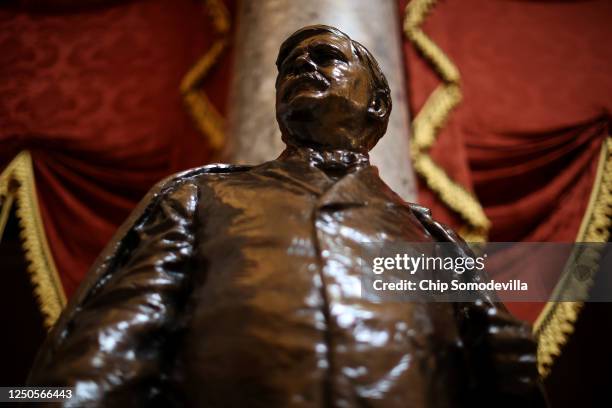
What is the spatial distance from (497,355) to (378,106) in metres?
0.36

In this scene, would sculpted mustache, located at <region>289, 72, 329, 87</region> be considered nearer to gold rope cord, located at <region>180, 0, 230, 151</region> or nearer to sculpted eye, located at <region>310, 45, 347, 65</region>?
sculpted eye, located at <region>310, 45, 347, 65</region>

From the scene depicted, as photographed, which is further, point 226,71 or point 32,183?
point 226,71

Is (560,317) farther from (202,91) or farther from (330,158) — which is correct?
(202,91)

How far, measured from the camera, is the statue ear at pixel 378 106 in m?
0.78

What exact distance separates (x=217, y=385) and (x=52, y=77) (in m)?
1.58

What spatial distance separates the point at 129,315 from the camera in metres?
0.53

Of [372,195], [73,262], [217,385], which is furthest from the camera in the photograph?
[73,262]

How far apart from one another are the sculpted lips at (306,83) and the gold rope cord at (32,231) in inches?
36.2

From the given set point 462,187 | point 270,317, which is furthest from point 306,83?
point 462,187

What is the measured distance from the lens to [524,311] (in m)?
1.38

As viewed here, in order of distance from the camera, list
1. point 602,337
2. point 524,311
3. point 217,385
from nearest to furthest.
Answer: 1. point 217,385
2. point 524,311
3. point 602,337

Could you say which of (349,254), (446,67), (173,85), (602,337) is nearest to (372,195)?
(349,254)

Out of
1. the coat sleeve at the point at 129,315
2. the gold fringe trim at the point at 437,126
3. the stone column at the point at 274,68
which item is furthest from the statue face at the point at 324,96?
the gold fringe trim at the point at 437,126

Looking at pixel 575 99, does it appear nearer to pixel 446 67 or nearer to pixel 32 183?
pixel 446 67
